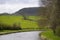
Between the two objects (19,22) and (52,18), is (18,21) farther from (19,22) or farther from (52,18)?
(52,18)

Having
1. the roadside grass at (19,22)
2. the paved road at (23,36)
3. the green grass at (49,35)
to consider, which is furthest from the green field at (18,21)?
the green grass at (49,35)

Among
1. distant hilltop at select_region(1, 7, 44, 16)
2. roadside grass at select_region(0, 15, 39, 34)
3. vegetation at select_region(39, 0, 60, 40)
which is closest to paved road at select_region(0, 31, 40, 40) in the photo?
roadside grass at select_region(0, 15, 39, 34)

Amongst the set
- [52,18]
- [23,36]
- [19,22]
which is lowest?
[23,36]

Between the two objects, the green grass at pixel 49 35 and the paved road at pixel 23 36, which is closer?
the green grass at pixel 49 35

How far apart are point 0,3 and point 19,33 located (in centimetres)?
83

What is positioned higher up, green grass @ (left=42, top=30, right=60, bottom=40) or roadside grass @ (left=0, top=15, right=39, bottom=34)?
roadside grass @ (left=0, top=15, right=39, bottom=34)

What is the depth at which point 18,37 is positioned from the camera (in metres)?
5.15

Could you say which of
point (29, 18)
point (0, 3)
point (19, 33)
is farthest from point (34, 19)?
point (0, 3)

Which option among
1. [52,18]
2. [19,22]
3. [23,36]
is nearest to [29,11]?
[19,22]

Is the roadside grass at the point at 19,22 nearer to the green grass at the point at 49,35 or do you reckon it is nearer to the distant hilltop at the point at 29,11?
the distant hilltop at the point at 29,11

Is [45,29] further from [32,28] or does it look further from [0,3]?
[0,3]

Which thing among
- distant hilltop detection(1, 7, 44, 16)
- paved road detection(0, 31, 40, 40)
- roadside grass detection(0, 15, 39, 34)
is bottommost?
paved road detection(0, 31, 40, 40)

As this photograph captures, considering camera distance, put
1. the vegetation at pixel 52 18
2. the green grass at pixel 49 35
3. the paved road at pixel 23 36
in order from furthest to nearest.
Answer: the paved road at pixel 23 36, the green grass at pixel 49 35, the vegetation at pixel 52 18

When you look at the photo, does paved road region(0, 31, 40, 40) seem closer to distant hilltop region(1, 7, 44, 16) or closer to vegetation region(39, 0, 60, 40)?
vegetation region(39, 0, 60, 40)
